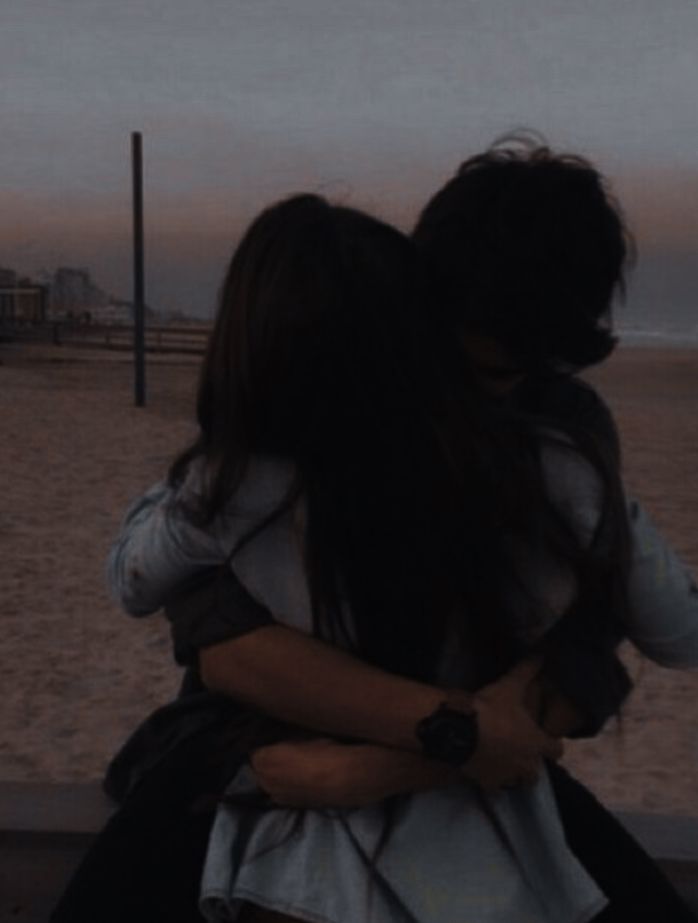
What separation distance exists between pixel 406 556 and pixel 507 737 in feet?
0.53

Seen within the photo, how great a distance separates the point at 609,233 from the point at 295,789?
0.45 meters

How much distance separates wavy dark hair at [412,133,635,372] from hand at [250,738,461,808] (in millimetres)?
297

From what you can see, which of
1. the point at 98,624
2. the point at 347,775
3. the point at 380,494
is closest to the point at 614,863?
the point at 347,775

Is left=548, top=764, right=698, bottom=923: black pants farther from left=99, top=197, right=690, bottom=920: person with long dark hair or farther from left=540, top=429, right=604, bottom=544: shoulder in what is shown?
left=540, top=429, right=604, bottom=544: shoulder

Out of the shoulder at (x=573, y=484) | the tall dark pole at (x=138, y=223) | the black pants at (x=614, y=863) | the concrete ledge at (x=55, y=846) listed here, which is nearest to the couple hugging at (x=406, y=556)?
the shoulder at (x=573, y=484)

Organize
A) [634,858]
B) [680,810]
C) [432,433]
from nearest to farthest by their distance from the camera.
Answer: [432,433] < [634,858] < [680,810]

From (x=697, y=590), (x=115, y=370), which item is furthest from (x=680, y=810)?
(x=115, y=370)

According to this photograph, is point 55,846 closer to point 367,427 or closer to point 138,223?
point 367,427

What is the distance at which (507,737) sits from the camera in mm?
1034

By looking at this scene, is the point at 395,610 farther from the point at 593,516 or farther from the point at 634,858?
the point at 634,858

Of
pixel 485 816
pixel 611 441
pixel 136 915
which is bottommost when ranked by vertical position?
pixel 136 915

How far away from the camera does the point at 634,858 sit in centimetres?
120

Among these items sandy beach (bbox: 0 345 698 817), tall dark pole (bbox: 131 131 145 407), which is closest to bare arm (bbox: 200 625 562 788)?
sandy beach (bbox: 0 345 698 817)

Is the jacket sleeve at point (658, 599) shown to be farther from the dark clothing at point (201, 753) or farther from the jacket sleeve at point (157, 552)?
the jacket sleeve at point (157, 552)
